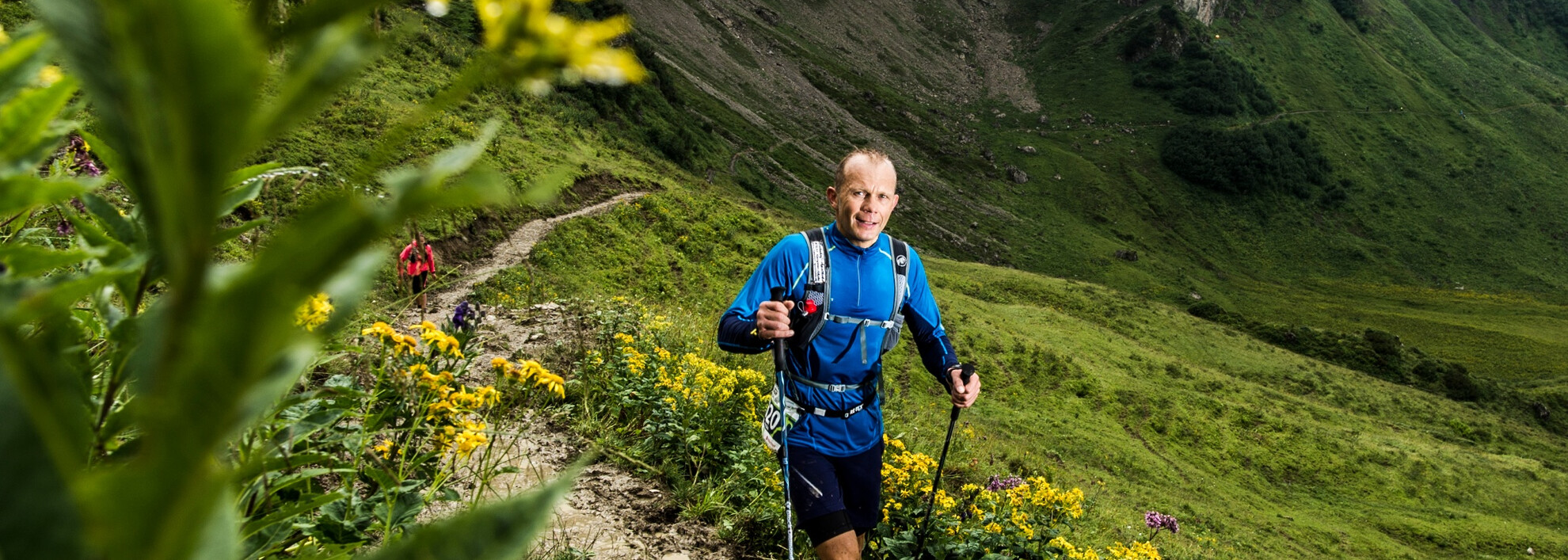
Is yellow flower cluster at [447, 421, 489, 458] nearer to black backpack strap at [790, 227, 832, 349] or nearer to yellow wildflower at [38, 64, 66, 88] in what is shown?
yellow wildflower at [38, 64, 66, 88]

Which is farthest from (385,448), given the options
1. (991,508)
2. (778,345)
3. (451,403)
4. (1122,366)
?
(1122,366)

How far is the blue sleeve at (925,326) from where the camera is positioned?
439 centimetres

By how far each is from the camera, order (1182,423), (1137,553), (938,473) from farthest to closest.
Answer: (1182,423) < (1137,553) < (938,473)

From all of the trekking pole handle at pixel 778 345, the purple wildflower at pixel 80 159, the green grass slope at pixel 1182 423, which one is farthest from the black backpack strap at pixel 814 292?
the green grass slope at pixel 1182 423

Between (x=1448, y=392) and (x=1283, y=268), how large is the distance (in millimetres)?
42060

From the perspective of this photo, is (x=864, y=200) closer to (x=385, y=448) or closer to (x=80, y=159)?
(x=385, y=448)

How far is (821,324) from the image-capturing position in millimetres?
3992

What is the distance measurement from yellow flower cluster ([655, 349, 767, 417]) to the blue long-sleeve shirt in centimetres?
150

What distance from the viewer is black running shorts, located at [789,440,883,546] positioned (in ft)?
12.3

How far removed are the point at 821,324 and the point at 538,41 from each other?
11.8 ft

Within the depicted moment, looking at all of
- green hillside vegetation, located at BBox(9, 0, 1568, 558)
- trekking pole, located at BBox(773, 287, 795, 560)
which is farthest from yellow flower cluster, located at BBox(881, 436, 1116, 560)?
green hillside vegetation, located at BBox(9, 0, 1568, 558)

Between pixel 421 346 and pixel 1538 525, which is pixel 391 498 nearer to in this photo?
pixel 421 346

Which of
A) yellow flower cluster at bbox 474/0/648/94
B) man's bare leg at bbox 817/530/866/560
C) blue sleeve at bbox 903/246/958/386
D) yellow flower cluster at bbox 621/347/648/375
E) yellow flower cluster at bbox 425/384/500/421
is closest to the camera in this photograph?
yellow flower cluster at bbox 474/0/648/94

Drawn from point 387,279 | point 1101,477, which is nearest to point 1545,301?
point 1101,477
